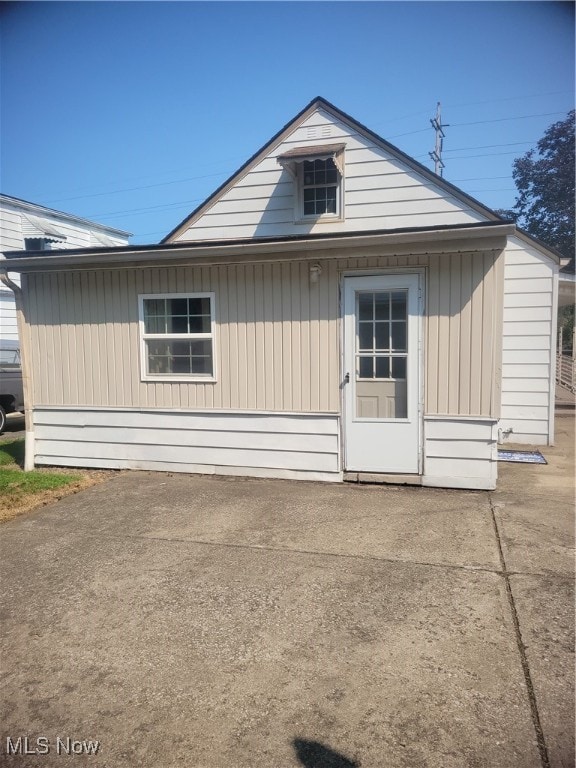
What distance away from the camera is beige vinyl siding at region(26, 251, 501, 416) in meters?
5.57

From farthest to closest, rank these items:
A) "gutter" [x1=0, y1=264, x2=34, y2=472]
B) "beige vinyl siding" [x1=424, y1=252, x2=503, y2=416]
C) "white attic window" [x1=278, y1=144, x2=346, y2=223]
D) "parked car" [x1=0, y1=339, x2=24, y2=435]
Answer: "parked car" [x1=0, y1=339, x2=24, y2=435] < "white attic window" [x1=278, y1=144, x2=346, y2=223] < "gutter" [x1=0, y1=264, x2=34, y2=472] < "beige vinyl siding" [x1=424, y1=252, x2=503, y2=416]

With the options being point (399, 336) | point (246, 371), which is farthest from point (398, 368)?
point (246, 371)

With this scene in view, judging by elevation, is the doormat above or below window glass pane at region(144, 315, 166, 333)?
below

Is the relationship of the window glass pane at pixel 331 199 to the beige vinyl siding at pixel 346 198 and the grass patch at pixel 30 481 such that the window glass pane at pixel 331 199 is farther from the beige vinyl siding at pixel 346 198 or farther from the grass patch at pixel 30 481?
the grass patch at pixel 30 481

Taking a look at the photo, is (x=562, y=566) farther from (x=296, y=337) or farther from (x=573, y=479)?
(x=296, y=337)

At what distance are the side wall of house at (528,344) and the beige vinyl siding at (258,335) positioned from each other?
3135mm

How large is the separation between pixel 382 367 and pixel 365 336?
393mm

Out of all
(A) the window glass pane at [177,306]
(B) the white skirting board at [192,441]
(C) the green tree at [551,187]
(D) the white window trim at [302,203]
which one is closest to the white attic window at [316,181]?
(D) the white window trim at [302,203]

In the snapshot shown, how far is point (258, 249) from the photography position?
589 cm

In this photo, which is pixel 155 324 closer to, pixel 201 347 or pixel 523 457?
pixel 201 347

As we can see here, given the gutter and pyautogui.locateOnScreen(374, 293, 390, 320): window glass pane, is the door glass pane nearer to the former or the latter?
pyautogui.locateOnScreen(374, 293, 390, 320): window glass pane

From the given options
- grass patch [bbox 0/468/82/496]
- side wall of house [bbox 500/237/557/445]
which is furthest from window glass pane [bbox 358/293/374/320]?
Result: grass patch [bbox 0/468/82/496]

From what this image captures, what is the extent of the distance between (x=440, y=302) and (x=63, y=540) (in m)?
4.27

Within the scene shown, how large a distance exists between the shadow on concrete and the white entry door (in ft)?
12.8
